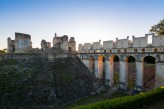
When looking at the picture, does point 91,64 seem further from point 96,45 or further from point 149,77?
point 149,77

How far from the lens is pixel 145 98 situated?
54.1 feet

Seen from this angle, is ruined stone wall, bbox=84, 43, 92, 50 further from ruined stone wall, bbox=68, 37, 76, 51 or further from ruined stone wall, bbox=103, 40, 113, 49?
ruined stone wall, bbox=103, 40, 113, 49

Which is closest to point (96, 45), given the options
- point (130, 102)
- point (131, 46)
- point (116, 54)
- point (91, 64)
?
point (91, 64)

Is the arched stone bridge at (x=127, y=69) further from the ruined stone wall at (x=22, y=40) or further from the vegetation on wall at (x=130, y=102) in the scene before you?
the ruined stone wall at (x=22, y=40)

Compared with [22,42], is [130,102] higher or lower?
lower

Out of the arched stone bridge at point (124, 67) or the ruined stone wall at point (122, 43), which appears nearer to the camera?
the arched stone bridge at point (124, 67)

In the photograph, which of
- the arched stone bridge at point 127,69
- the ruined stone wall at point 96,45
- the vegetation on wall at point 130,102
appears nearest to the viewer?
the vegetation on wall at point 130,102

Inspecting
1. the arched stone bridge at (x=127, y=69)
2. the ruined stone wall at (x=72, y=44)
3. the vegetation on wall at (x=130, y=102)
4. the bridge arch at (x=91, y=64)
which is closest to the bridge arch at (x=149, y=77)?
the arched stone bridge at (x=127, y=69)

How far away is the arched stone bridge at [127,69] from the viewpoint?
21.4 m

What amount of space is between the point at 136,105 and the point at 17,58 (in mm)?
22327

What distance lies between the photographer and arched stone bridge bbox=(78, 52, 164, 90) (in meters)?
21.4

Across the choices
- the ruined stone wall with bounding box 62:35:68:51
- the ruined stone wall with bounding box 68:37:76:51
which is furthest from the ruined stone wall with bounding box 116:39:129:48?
the ruined stone wall with bounding box 68:37:76:51

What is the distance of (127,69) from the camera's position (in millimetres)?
26031

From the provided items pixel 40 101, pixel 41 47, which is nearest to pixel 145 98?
pixel 40 101
